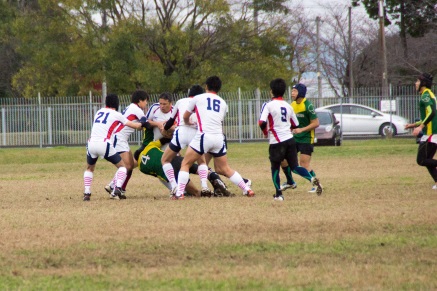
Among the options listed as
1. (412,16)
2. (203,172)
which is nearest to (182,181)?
(203,172)

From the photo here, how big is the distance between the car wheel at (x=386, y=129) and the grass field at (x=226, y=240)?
2381 centimetres

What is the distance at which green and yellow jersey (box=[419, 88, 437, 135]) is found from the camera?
1451cm

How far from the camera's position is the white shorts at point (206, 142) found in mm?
13547

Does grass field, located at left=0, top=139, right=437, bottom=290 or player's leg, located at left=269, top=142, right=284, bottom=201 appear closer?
grass field, located at left=0, top=139, right=437, bottom=290

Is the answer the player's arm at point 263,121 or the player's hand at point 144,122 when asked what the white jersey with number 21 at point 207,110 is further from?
the player's hand at point 144,122

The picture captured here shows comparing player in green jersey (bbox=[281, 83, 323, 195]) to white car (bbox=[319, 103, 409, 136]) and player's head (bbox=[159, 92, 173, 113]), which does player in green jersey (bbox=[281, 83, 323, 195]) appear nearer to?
player's head (bbox=[159, 92, 173, 113])

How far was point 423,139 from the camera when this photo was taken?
14773mm

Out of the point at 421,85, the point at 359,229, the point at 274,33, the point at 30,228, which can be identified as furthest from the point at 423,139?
the point at 274,33

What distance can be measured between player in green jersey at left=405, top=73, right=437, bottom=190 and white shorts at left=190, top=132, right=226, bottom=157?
312 centimetres

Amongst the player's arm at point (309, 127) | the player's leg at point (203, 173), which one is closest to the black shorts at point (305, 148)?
the player's arm at point (309, 127)

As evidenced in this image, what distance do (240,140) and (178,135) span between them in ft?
85.3

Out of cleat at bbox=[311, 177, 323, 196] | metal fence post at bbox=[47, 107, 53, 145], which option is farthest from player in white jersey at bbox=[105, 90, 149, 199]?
metal fence post at bbox=[47, 107, 53, 145]

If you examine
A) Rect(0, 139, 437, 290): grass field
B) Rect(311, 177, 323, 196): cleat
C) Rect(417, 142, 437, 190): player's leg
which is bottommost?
Rect(0, 139, 437, 290): grass field

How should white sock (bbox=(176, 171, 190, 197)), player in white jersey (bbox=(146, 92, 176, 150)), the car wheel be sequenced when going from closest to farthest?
white sock (bbox=(176, 171, 190, 197))
player in white jersey (bbox=(146, 92, 176, 150))
the car wheel
